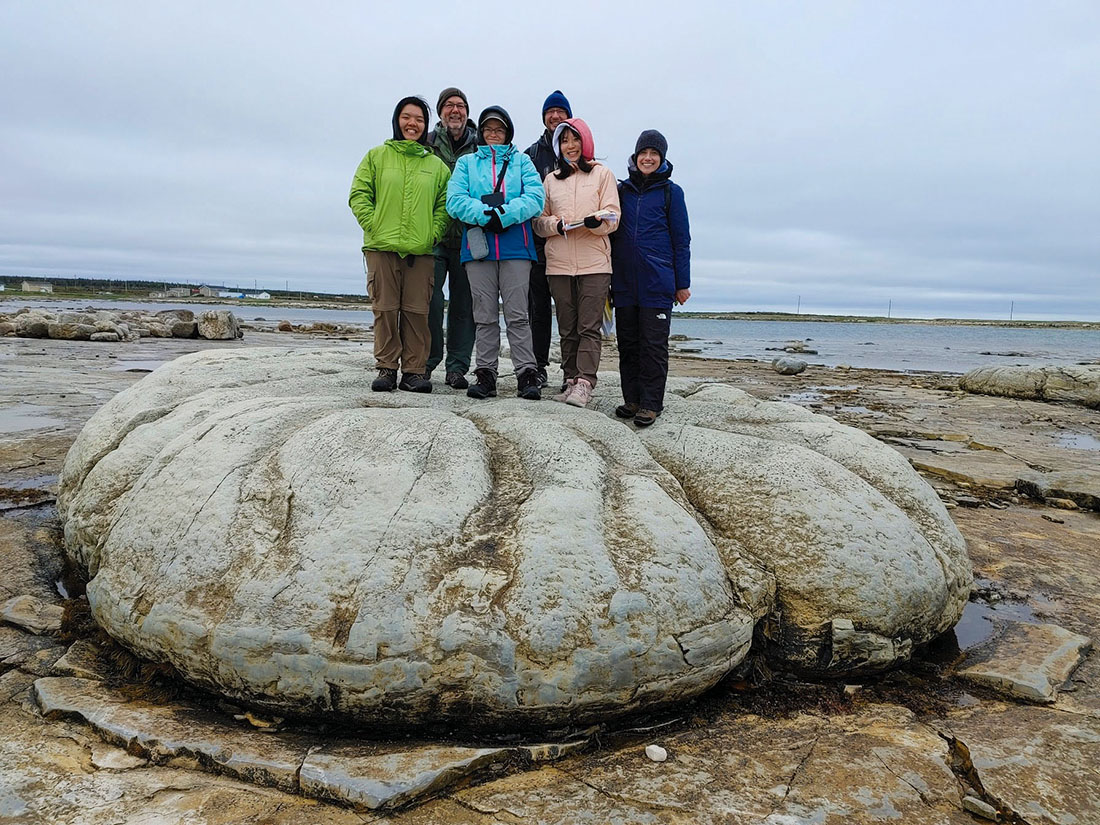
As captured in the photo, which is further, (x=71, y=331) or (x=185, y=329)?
(x=185, y=329)

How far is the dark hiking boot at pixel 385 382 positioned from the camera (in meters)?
5.69

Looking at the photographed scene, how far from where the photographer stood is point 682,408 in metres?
5.81

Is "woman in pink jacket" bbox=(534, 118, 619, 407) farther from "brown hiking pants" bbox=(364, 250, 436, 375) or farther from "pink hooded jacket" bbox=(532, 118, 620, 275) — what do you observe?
"brown hiking pants" bbox=(364, 250, 436, 375)

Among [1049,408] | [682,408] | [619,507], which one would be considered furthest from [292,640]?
[1049,408]

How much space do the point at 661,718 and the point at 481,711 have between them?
36.6 inches

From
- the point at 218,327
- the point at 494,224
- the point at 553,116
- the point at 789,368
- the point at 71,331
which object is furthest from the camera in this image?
the point at 218,327

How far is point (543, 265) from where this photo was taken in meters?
6.04

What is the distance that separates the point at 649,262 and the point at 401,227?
6.56ft

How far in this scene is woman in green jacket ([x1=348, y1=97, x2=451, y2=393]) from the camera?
558 cm

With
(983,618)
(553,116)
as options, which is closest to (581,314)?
(553,116)

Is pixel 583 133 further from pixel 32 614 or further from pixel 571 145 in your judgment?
pixel 32 614

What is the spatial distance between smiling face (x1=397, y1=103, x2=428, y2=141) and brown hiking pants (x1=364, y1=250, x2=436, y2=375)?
988mm

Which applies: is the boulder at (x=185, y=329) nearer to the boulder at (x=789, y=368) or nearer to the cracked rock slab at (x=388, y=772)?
the boulder at (x=789, y=368)

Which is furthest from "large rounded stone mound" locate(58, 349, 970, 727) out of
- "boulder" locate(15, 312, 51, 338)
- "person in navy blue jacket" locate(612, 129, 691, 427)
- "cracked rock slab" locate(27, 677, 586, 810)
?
"boulder" locate(15, 312, 51, 338)
